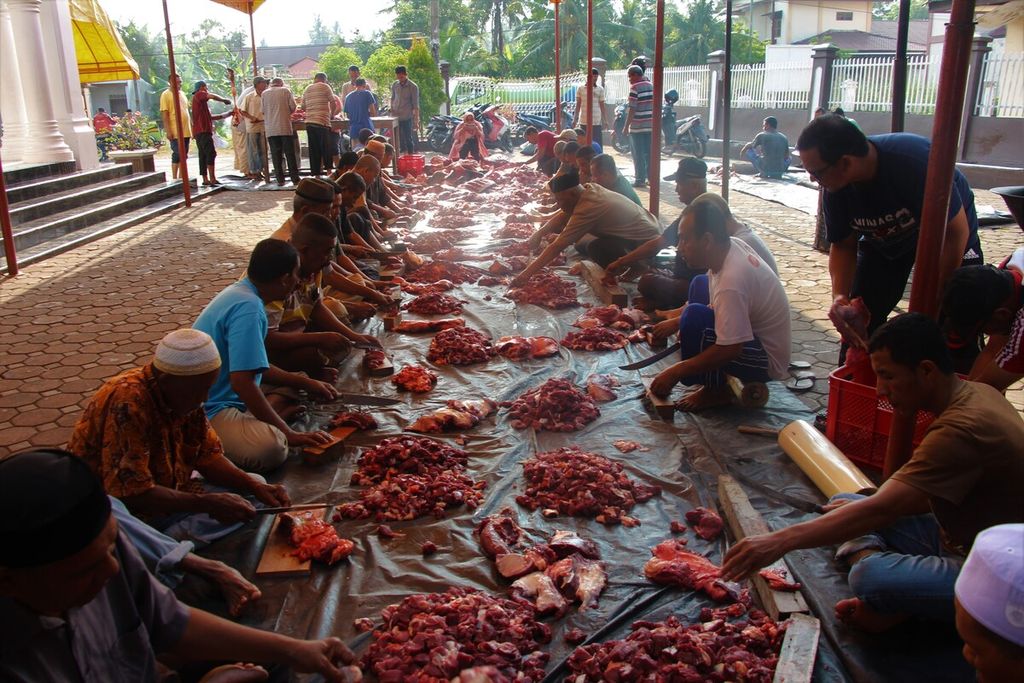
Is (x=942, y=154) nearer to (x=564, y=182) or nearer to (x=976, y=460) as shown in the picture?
(x=976, y=460)

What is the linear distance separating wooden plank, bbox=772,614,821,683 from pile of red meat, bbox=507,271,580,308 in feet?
14.5

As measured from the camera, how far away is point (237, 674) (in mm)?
2395

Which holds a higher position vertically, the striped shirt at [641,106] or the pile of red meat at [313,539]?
the striped shirt at [641,106]

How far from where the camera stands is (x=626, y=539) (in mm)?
3326

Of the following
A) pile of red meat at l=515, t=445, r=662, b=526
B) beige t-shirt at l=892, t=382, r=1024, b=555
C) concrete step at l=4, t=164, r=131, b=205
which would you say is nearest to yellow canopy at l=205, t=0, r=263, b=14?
concrete step at l=4, t=164, r=131, b=205

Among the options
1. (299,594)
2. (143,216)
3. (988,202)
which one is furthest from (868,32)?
(299,594)

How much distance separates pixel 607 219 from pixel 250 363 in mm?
4557

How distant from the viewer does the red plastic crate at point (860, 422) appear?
3.71 metres

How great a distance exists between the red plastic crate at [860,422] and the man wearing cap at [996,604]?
2180 millimetres

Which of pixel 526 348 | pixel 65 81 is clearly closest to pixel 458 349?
pixel 526 348

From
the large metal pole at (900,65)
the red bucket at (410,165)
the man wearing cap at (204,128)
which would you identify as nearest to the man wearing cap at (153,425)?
the large metal pole at (900,65)

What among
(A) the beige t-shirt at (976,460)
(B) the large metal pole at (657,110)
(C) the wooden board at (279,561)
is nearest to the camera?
(A) the beige t-shirt at (976,460)

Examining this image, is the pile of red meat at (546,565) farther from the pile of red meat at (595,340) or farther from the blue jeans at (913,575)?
the pile of red meat at (595,340)

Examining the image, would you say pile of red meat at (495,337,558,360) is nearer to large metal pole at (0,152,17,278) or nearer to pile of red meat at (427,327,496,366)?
pile of red meat at (427,327,496,366)
